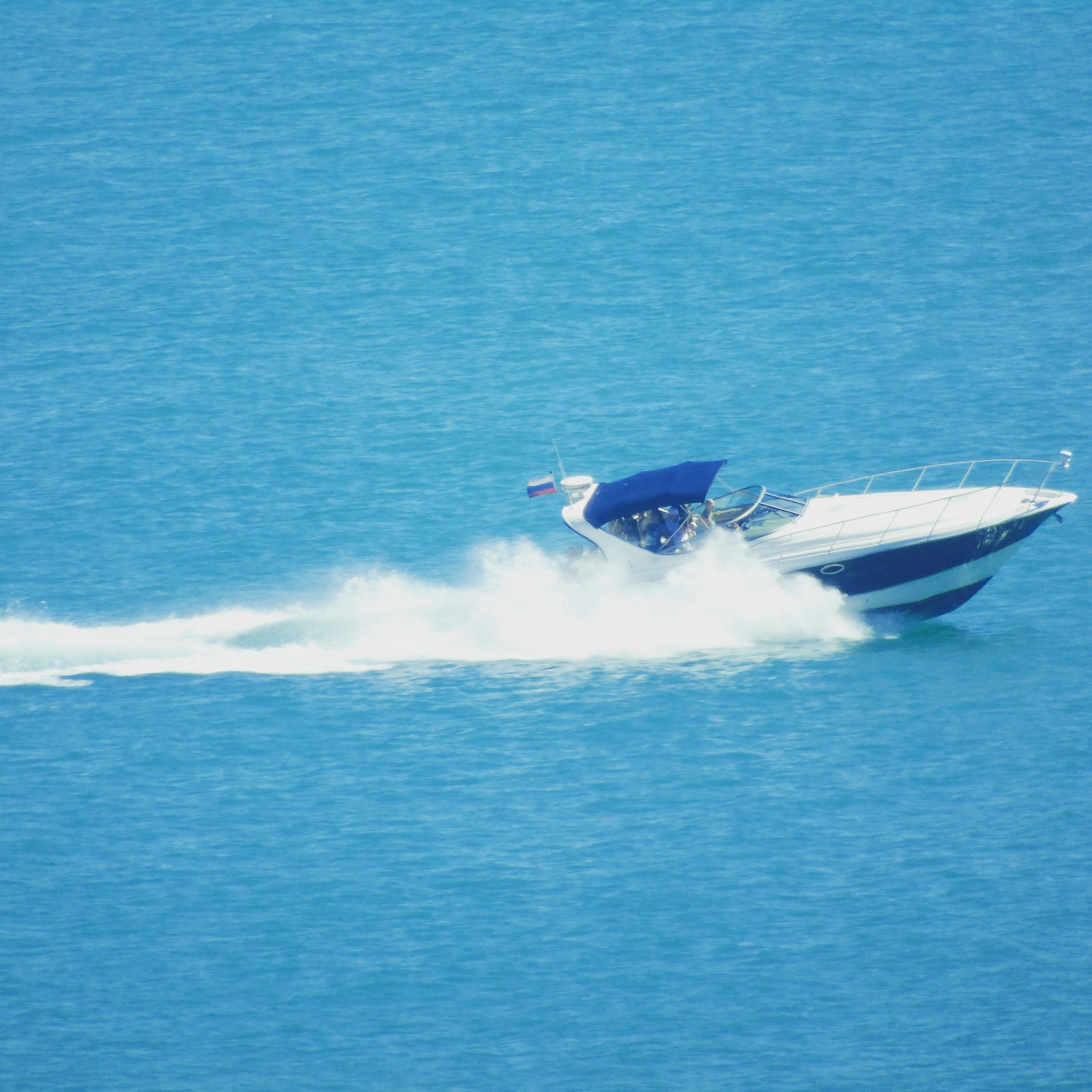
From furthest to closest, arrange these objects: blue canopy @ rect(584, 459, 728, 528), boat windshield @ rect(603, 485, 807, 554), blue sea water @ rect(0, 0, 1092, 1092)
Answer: boat windshield @ rect(603, 485, 807, 554) → blue canopy @ rect(584, 459, 728, 528) → blue sea water @ rect(0, 0, 1092, 1092)

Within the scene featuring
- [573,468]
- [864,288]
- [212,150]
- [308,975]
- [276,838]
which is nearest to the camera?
[308,975]

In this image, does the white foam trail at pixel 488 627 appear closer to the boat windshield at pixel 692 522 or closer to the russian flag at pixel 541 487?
the boat windshield at pixel 692 522

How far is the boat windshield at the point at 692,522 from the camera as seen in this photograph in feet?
83.4

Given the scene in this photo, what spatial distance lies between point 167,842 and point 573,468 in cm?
1649

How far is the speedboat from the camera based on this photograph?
25.0m

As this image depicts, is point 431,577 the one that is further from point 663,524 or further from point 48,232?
point 48,232

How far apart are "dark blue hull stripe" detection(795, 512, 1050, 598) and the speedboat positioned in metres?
0.01

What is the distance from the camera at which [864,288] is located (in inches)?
1766

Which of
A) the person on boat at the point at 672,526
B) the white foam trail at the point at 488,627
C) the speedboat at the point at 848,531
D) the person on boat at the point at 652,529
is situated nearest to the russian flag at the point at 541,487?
the speedboat at the point at 848,531

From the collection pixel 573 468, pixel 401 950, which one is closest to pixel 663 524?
pixel 401 950

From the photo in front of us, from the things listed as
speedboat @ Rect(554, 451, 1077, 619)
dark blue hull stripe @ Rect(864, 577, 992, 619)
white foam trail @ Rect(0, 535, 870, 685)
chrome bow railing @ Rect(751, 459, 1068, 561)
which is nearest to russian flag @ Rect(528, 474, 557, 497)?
speedboat @ Rect(554, 451, 1077, 619)

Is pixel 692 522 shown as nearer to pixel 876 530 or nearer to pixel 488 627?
pixel 876 530

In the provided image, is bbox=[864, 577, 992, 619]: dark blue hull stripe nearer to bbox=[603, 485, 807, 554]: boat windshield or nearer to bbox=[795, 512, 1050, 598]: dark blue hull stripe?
bbox=[795, 512, 1050, 598]: dark blue hull stripe

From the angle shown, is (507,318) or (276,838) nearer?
(276,838)
